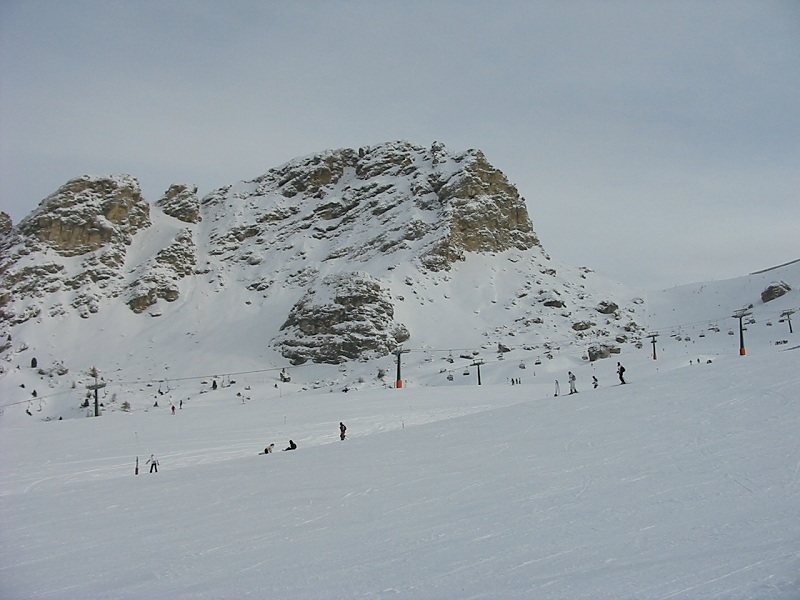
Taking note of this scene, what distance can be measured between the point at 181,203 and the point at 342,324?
44.3 m

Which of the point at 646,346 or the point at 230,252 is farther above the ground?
the point at 230,252

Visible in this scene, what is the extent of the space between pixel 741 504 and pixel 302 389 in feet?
135

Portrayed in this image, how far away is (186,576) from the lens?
7.14 metres

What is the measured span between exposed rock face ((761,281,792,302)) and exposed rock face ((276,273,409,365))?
110ft

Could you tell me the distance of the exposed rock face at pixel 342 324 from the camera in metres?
54.4

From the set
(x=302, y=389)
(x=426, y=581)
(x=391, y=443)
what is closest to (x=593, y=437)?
(x=391, y=443)

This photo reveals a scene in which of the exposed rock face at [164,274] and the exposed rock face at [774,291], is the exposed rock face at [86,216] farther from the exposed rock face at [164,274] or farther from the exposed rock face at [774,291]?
the exposed rock face at [774,291]

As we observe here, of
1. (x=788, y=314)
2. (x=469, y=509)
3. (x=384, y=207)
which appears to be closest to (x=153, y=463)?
(x=469, y=509)

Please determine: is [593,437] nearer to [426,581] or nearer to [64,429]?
[426,581]

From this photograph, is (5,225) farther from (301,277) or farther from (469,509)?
(469,509)

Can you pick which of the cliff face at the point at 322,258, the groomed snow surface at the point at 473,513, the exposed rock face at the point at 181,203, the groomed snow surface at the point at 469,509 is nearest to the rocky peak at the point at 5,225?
the cliff face at the point at 322,258

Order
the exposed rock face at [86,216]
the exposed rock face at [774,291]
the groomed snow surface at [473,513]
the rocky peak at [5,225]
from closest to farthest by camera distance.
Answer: the groomed snow surface at [473,513] < the exposed rock face at [774,291] < the exposed rock face at [86,216] < the rocky peak at [5,225]

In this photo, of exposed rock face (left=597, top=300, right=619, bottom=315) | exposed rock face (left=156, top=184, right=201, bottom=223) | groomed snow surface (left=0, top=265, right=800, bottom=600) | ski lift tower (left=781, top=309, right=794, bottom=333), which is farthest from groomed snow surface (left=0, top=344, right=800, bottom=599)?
exposed rock face (left=156, top=184, right=201, bottom=223)

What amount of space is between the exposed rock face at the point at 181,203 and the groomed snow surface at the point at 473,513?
74916mm
